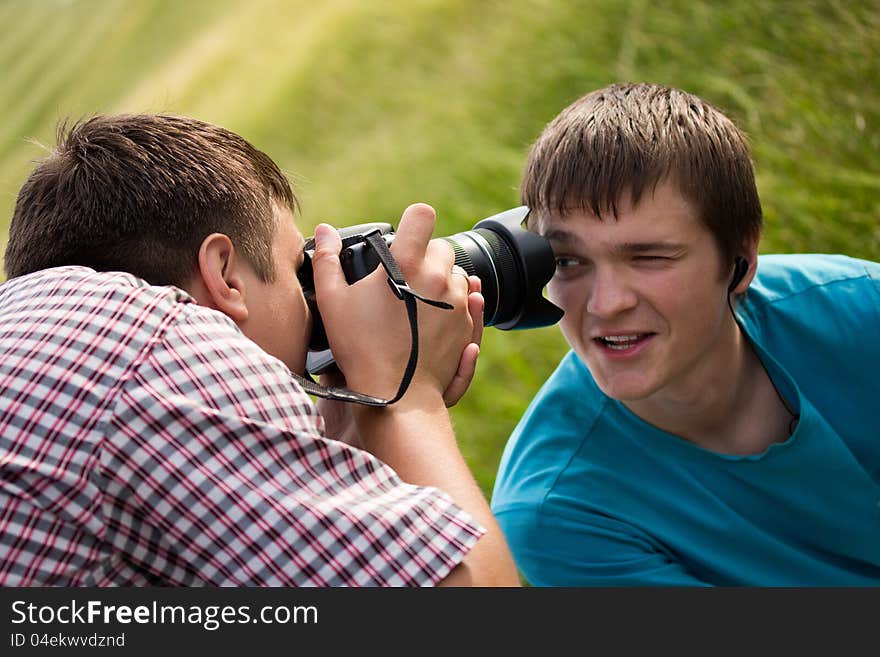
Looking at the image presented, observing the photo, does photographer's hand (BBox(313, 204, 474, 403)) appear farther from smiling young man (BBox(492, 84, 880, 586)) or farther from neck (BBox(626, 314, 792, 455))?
neck (BBox(626, 314, 792, 455))

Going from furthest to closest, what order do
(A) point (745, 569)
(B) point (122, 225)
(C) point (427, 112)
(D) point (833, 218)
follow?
(C) point (427, 112) < (D) point (833, 218) < (A) point (745, 569) < (B) point (122, 225)

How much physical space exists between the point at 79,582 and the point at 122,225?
1.60ft

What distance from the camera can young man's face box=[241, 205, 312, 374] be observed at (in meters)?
1.42

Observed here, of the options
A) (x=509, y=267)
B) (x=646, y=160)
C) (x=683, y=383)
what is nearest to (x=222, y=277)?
(x=509, y=267)

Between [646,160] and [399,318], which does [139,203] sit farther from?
[646,160]

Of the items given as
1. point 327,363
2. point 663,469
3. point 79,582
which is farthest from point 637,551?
point 79,582

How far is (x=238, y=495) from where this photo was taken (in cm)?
114

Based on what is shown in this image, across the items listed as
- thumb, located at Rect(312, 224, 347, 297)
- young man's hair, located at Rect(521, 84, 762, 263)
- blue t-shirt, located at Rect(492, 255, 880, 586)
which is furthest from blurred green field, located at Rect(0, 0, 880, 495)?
blue t-shirt, located at Rect(492, 255, 880, 586)

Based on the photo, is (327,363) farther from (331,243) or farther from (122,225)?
(122,225)

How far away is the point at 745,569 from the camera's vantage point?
6.34 ft

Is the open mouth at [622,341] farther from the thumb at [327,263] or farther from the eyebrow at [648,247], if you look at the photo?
the thumb at [327,263]

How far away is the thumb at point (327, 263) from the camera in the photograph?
4.86 feet

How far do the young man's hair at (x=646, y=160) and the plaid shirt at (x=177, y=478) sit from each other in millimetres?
870

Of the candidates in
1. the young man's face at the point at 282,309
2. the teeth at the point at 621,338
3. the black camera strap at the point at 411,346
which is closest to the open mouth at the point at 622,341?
the teeth at the point at 621,338
